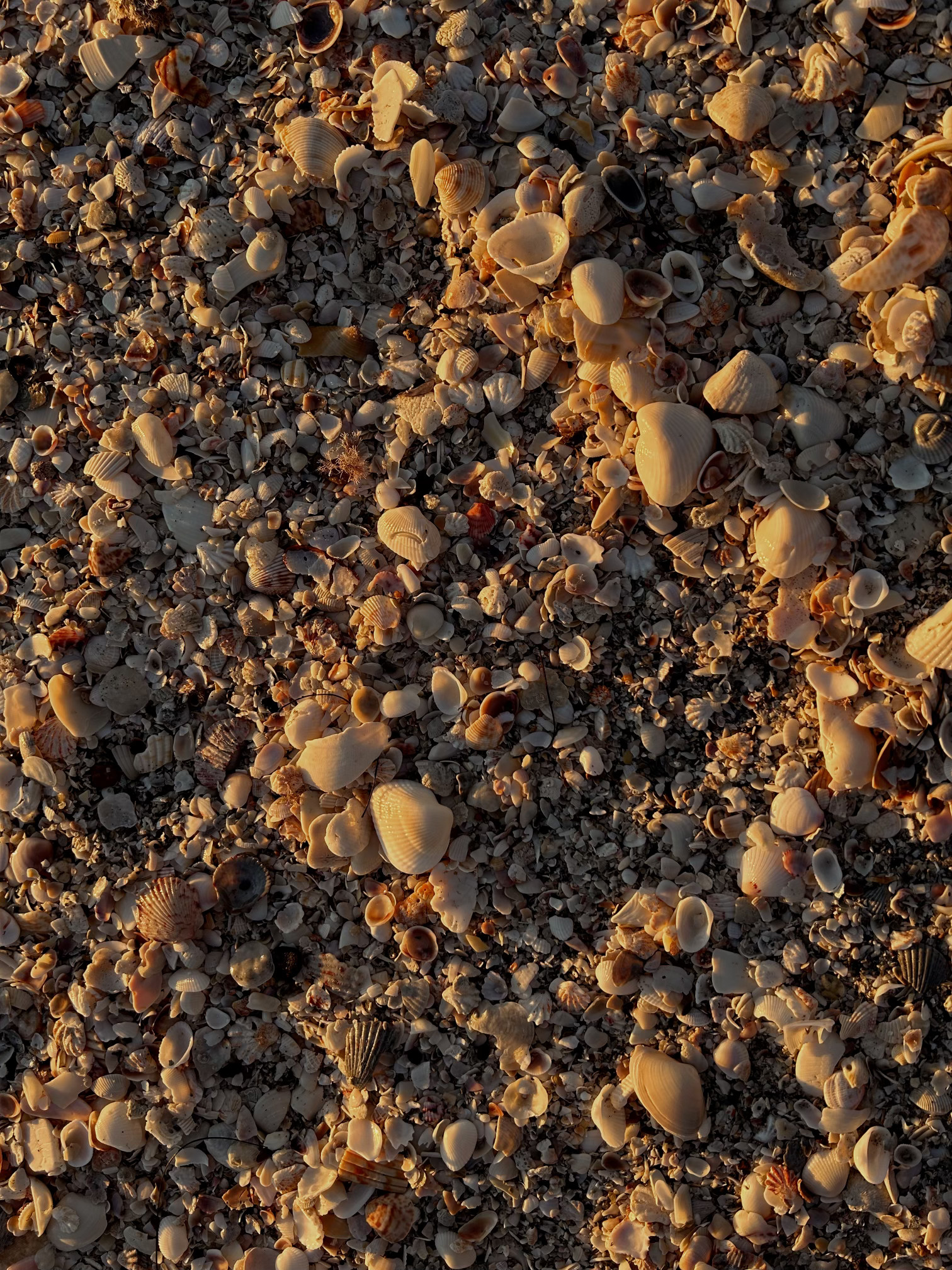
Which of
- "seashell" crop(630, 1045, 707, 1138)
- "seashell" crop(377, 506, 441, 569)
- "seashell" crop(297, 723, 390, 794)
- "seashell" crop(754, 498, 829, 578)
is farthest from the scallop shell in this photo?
"seashell" crop(754, 498, 829, 578)

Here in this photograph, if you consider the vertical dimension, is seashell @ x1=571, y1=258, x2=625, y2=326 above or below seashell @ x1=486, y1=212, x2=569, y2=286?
below

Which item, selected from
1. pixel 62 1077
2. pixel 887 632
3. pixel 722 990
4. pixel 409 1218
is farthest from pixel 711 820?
pixel 62 1077

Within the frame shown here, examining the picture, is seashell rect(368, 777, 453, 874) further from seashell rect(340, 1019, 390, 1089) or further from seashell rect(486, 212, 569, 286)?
seashell rect(486, 212, 569, 286)

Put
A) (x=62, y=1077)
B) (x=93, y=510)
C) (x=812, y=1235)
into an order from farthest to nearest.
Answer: (x=93, y=510)
(x=62, y=1077)
(x=812, y=1235)

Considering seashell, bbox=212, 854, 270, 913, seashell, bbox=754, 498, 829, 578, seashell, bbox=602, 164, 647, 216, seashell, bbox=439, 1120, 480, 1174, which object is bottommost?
seashell, bbox=439, 1120, 480, 1174

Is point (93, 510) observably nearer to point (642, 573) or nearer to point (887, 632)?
point (642, 573)

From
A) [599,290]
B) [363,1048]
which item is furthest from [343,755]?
[599,290]
